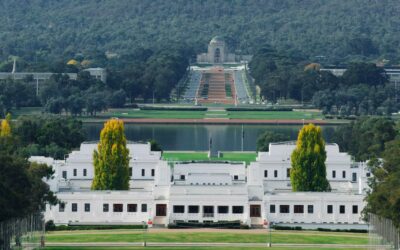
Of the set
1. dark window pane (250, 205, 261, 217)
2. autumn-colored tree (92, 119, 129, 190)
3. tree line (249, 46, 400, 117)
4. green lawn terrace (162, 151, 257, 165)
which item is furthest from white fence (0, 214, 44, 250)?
tree line (249, 46, 400, 117)

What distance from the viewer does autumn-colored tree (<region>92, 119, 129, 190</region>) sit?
8081cm

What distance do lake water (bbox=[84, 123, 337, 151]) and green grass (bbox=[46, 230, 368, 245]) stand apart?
39113 mm

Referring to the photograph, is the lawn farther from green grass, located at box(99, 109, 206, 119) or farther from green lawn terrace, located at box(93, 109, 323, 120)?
green grass, located at box(99, 109, 206, 119)

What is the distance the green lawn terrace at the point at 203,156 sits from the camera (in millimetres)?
99875

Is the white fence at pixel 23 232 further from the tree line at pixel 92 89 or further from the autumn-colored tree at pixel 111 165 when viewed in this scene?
the tree line at pixel 92 89

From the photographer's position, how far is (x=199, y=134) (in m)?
125

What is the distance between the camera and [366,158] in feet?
307

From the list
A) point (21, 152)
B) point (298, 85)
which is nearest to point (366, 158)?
point (21, 152)

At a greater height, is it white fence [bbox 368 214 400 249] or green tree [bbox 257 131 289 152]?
green tree [bbox 257 131 289 152]

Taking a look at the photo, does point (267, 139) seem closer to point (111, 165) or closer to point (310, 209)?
point (111, 165)

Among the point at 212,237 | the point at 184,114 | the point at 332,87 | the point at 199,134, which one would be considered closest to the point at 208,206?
the point at 212,237

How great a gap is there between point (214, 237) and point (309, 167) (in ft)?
43.3

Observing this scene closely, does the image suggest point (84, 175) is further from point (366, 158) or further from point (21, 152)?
point (366, 158)

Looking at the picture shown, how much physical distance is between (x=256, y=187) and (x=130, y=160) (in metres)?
12.8
